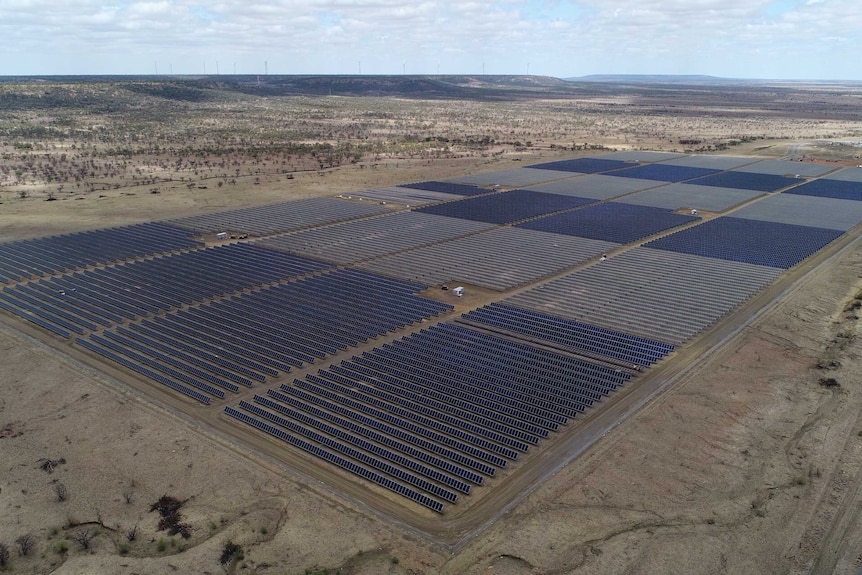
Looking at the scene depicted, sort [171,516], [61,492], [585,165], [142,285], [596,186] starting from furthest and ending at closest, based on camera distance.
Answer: [585,165], [596,186], [142,285], [61,492], [171,516]

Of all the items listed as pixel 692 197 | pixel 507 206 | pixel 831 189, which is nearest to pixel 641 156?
pixel 831 189

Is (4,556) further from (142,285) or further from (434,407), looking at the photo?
(142,285)

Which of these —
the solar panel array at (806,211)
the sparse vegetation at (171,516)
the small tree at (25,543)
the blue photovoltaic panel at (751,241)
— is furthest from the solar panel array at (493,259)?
the small tree at (25,543)

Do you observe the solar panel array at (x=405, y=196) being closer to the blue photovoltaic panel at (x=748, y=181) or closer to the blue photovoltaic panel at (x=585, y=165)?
the blue photovoltaic panel at (x=585, y=165)

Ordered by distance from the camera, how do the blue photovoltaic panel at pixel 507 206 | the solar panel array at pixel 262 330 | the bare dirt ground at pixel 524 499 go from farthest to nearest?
the blue photovoltaic panel at pixel 507 206 < the solar panel array at pixel 262 330 < the bare dirt ground at pixel 524 499

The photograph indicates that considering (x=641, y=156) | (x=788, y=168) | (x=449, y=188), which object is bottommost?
(x=449, y=188)
